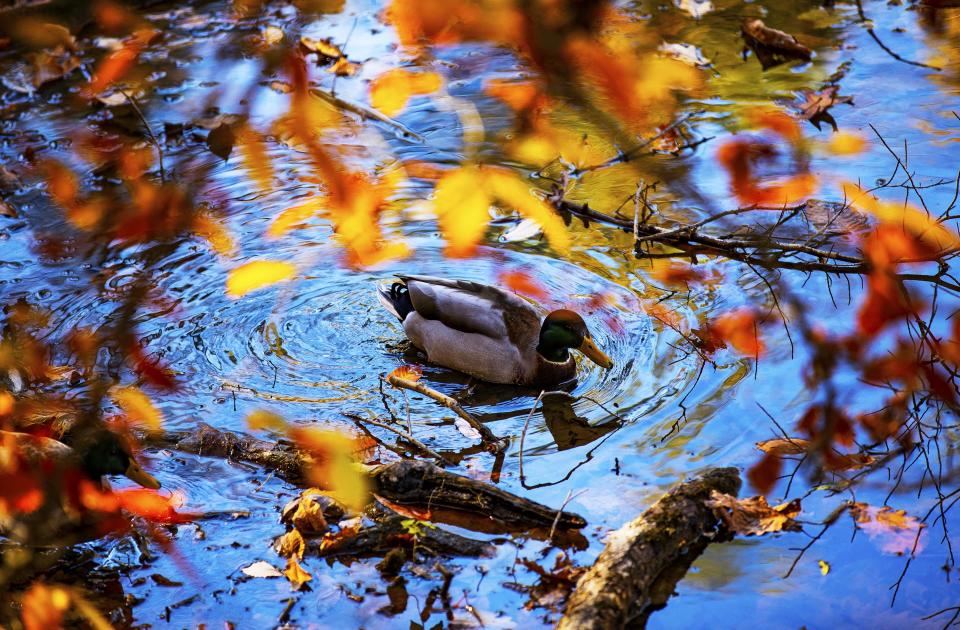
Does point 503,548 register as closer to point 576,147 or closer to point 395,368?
point 395,368

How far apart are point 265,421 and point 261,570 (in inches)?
45.8

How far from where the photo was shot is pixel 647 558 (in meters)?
3.90

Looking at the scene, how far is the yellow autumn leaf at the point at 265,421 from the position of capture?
5125 millimetres

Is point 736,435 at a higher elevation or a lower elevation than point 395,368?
higher

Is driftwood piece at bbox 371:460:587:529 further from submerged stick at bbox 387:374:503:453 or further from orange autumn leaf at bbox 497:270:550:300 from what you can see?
orange autumn leaf at bbox 497:270:550:300

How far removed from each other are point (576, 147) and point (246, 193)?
2.46 metres

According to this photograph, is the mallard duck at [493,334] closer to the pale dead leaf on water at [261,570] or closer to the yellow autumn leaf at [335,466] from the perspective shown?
the yellow autumn leaf at [335,466]

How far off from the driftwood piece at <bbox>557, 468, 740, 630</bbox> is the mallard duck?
1.39 metres

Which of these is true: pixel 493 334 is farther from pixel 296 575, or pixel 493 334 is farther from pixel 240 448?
pixel 296 575

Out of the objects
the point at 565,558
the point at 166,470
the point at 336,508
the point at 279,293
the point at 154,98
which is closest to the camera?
the point at 565,558

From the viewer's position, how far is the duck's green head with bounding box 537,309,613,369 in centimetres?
554

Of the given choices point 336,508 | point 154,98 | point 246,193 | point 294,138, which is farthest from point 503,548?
point 154,98

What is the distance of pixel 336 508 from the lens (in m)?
4.42

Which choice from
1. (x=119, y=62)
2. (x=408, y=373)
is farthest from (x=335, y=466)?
(x=119, y=62)
